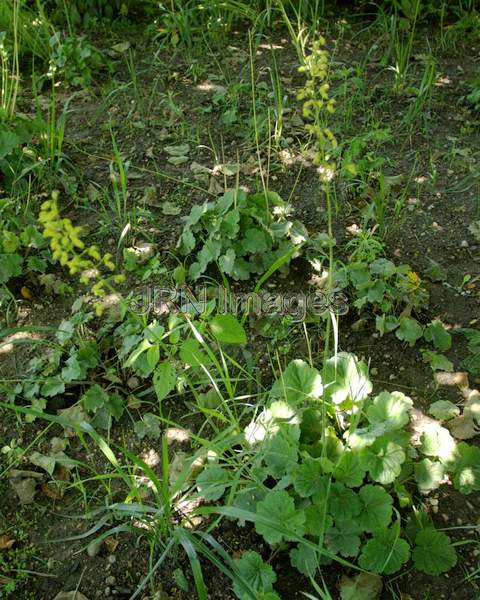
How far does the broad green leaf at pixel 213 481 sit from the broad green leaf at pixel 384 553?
473 mm

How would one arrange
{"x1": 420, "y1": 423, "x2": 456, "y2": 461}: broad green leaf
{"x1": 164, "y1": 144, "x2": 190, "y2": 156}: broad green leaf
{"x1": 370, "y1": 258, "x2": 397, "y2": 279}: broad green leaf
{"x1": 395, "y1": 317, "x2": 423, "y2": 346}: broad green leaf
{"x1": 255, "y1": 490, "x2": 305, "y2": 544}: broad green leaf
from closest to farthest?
{"x1": 255, "y1": 490, "x2": 305, "y2": 544}: broad green leaf, {"x1": 420, "y1": 423, "x2": 456, "y2": 461}: broad green leaf, {"x1": 395, "y1": 317, "x2": 423, "y2": 346}: broad green leaf, {"x1": 370, "y1": 258, "x2": 397, "y2": 279}: broad green leaf, {"x1": 164, "y1": 144, "x2": 190, "y2": 156}: broad green leaf

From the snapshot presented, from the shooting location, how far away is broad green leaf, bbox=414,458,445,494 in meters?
1.98

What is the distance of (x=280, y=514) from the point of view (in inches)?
71.5

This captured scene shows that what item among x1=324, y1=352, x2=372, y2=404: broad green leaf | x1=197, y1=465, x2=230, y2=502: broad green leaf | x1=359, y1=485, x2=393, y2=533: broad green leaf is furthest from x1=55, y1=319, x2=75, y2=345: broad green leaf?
x1=359, y1=485, x2=393, y2=533: broad green leaf

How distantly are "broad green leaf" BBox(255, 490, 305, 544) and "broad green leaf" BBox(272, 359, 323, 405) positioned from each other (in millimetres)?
356

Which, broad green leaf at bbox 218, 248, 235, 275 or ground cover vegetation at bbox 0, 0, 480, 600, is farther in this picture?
broad green leaf at bbox 218, 248, 235, 275

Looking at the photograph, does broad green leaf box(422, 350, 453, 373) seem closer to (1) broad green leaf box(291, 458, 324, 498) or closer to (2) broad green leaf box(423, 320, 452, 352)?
(2) broad green leaf box(423, 320, 452, 352)

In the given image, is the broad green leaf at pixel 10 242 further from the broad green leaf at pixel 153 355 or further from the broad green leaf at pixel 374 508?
the broad green leaf at pixel 374 508

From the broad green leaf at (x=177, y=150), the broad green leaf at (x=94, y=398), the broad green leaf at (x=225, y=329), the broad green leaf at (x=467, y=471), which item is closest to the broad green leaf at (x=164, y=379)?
the broad green leaf at (x=225, y=329)

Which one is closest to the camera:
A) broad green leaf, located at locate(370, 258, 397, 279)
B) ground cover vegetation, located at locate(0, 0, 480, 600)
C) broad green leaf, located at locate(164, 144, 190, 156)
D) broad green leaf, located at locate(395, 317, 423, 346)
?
ground cover vegetation, located at locate(0, 0, 480, 600)

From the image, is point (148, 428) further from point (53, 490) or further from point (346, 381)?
point (346, 381)

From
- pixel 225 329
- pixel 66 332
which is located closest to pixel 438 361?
pixel 225 329

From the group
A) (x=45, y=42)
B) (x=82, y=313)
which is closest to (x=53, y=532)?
(x=82, y=313)

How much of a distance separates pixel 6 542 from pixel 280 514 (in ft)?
3.21
